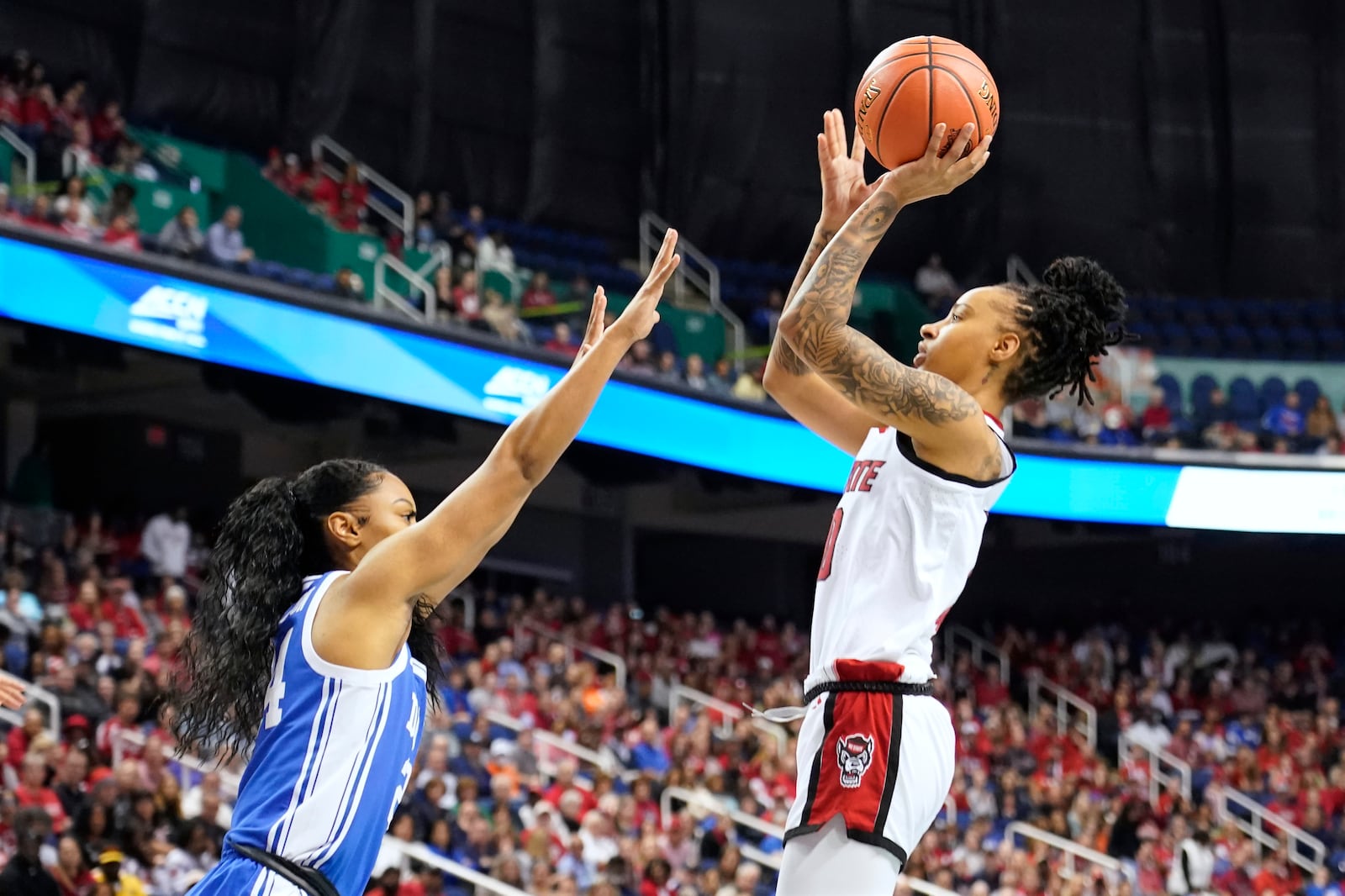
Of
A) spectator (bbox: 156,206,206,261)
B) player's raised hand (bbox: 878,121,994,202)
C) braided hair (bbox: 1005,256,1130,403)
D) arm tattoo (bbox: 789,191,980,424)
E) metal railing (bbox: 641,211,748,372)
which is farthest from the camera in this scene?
metal railing (bbox: 641,211,748,372)

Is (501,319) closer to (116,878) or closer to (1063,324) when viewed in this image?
(116,878)

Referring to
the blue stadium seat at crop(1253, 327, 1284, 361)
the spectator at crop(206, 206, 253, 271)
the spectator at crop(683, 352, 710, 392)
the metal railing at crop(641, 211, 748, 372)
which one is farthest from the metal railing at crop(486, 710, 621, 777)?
the blue stadium seat at crop(1253, 327, 1284, 361)

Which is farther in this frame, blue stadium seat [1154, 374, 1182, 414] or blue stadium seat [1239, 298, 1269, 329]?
blue stadium seat [1239, 298, 1269, 329]

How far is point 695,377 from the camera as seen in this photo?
1758 centimetres

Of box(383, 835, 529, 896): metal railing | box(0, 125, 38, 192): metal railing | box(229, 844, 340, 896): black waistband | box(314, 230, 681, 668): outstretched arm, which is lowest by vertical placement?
box(383, 835, 529, 896): metal railing

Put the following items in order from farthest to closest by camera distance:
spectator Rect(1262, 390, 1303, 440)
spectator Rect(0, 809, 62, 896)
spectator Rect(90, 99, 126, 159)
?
1. spectator Rect(1262, 390, 1303, 440)
2. spectator Rect(90, 99, 126, 159)
3. spectator Rect(0, 809, 62, 896)

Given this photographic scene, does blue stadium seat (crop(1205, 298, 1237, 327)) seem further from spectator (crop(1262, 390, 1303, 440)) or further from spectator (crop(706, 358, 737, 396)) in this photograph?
spectator (crop(706, 358, 737, 396))

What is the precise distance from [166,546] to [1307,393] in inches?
580

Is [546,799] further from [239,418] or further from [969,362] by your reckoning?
[969,362]

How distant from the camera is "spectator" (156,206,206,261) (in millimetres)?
13633

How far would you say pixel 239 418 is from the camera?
17234 mm

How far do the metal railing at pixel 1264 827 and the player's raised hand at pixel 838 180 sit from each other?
544 inches

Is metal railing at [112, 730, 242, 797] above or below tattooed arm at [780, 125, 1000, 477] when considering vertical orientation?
below

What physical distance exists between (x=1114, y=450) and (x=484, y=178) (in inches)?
325
